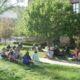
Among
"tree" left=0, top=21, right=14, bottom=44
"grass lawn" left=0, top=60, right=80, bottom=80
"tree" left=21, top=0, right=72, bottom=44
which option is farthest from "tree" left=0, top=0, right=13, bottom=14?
"tree" left=0, top=21, right=14, bottom=44

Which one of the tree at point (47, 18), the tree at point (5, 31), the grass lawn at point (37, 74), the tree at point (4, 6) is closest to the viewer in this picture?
the grass lawn at point (37, 74)

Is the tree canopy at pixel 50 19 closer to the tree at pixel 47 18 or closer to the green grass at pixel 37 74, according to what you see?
the tree at pixel 47 18

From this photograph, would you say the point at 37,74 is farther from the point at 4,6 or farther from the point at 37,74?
the point at 4,6

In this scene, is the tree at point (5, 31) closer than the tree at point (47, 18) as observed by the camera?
No

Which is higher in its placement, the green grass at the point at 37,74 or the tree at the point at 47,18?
the tree at the point at 47,18

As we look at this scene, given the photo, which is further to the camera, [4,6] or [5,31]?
[5,31]

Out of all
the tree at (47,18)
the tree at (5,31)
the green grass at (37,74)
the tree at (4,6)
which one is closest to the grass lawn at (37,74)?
the green grass at (37,74)

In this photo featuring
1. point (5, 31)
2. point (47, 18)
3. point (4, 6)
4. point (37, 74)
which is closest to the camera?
point (37, 74)

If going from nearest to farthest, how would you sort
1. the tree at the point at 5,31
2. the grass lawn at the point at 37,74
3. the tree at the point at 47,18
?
the grass lawn at the point at 37,74 < the tree at the point at 47,18 < the tree at the point at 5,31

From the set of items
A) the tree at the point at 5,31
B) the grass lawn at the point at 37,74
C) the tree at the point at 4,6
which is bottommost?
the grass lawn at the point at 37,74

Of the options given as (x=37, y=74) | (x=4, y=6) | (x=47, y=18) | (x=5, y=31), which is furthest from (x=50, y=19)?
(x=5, y=31)

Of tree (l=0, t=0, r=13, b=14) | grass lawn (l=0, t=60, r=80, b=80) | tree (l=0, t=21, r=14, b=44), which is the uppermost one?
tree (l=0, t=0, r=13, b=14)

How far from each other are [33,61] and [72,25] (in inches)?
409

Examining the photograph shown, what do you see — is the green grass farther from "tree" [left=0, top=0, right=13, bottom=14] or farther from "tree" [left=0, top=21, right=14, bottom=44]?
"tree" [left=0, top=21, right=14, bottom=44]
